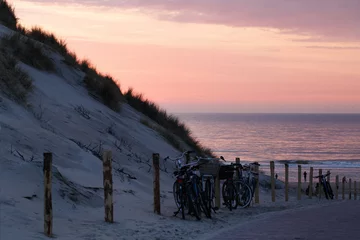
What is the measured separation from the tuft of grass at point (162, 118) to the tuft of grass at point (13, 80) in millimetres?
9664

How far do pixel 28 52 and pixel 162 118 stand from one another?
9058mm

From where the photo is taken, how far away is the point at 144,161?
18.5m

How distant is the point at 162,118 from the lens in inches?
1134

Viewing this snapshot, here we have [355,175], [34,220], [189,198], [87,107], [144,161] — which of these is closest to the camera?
[34,220]

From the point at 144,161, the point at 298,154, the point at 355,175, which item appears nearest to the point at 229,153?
the point at 298,154

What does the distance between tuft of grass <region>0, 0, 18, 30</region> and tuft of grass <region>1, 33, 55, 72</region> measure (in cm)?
344

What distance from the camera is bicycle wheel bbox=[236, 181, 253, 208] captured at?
16.5 meters

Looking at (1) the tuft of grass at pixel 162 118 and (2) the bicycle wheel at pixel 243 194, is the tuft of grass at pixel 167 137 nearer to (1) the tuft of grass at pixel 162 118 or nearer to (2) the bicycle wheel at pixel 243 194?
(1) the tuft of grass at pixel 162 118

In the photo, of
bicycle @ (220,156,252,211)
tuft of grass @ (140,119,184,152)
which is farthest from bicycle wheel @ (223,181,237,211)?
tuft of grass @ (140,119,184,152)

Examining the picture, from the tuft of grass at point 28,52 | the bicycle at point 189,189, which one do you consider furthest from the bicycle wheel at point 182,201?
the tuft of grass at point 28,52

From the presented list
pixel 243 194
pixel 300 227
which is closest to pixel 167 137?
pixel 243 194

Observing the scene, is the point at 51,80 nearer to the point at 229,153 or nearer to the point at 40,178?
the point at 40,178

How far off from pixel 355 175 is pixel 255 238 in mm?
42331

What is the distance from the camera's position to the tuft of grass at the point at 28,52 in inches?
827
